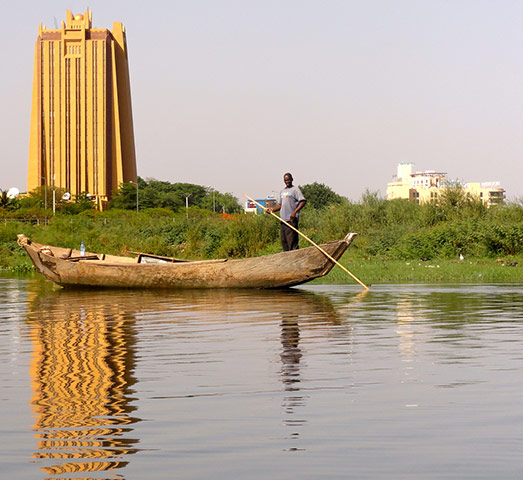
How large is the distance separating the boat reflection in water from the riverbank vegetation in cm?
706

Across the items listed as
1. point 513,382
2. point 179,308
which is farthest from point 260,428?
point 179,308

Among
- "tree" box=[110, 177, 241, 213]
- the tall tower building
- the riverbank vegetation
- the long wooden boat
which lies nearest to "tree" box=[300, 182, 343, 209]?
"tree" box=[110, 177, 241, 213]

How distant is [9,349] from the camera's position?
8.70 m

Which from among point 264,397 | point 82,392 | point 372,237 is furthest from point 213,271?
point 372,237

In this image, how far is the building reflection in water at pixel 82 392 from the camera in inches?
177

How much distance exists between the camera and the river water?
4355 mm

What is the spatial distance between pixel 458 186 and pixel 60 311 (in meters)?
21.8

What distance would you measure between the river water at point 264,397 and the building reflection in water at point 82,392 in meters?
0.01

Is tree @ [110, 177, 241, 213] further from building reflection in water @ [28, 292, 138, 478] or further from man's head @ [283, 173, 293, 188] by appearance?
building reflection in water @ [28, 292, 138, 478]

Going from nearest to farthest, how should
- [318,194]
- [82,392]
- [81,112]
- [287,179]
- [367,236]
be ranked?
[82,392], [287,179], [367,236], [318,194], [81,112]

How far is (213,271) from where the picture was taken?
18031mm

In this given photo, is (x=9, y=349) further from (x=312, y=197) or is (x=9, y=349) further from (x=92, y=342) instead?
(x=312, y=197)

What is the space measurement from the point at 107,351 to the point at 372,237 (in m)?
22.3

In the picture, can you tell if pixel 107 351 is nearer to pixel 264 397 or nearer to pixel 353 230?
pixel 264 397
